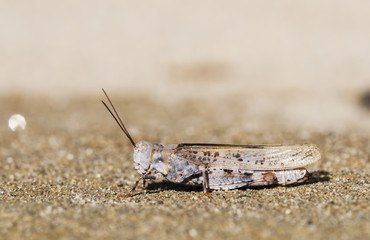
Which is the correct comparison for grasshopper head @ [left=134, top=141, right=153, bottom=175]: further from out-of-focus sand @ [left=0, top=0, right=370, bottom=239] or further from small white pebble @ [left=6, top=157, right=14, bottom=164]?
small white pebble @ [left=6, top=157, right=14, bottom=164]

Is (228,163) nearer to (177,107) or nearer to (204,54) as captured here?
(177,107)

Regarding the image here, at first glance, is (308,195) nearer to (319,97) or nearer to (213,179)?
(213,179)

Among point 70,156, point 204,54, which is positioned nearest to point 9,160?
point 70,156

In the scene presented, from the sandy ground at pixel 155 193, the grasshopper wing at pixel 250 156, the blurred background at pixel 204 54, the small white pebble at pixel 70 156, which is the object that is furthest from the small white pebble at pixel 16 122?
the grasshopper wing at pixel 250 156

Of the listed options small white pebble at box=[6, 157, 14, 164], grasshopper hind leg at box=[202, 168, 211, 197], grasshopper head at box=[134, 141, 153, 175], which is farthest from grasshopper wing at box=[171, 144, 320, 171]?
small white pebble at box=[6, 157, 14, 164]

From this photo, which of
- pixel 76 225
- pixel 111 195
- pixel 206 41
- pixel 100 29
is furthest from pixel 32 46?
pixel 76 225

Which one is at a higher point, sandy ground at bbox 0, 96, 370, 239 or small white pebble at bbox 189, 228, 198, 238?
sandy ground at bbox 0, 96, 370, 239
